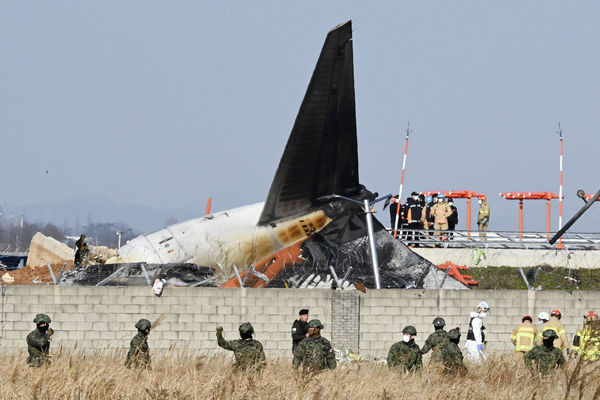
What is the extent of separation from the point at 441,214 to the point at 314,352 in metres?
20.9

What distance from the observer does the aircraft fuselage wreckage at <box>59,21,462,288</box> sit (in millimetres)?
28516

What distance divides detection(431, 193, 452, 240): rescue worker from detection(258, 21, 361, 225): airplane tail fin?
342 inches

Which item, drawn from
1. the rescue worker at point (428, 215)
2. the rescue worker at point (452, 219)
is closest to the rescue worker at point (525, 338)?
the rescue worker at point (452, 219)

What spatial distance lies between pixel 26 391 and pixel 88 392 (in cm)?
83

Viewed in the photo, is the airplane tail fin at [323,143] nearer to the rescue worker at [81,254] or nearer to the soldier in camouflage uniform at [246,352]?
the rescue worker at [81,254]

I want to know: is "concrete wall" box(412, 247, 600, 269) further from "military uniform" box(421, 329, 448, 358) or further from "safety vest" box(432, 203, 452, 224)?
A: "military uniform" box(421, 329, 448, 358)

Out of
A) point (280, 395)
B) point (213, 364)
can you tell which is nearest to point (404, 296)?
point (213, 364)

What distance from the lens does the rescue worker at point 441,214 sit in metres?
38.0

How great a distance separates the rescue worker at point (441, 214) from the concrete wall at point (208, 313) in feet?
39.4

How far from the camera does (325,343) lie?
58.8 ft

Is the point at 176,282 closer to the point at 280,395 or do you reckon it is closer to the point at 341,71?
the point at 341,71

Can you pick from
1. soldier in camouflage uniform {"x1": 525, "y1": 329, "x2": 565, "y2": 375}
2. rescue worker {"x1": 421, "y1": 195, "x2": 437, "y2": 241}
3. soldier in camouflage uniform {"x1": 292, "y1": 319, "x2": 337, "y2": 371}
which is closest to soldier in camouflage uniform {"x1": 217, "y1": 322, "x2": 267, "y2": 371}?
soldier in camouflage uniform {"x1": 292, "y1": 319, "x2": 337, "y2": 371}

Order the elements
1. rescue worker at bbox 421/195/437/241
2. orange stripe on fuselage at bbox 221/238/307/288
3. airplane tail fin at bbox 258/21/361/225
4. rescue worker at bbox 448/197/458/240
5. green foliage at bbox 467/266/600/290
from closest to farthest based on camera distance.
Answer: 1. airplane tail fin at bbox 258/21/361/225
2. orange stripe on fuselage at bbox 221/238/307/288
3. green foliage at bbox 467/266/600/290
4. rescue worker at bbox 448/197/458/240
5. rescue worker at bbox 421/195/437/241

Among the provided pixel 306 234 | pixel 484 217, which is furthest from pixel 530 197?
pixel 306 234
